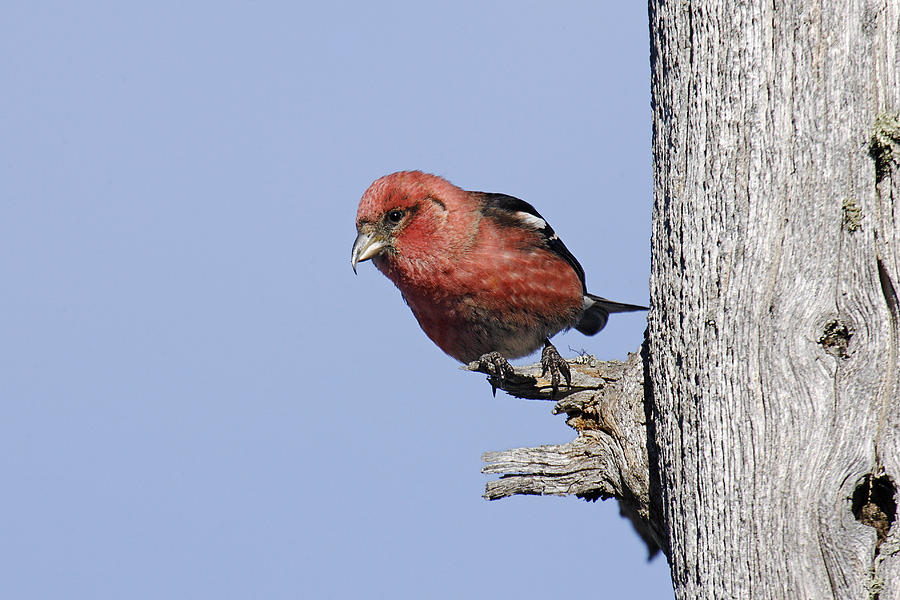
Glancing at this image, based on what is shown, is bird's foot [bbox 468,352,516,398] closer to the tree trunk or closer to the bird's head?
the bird's head

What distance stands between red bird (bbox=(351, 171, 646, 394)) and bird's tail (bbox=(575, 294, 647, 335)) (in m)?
0.54

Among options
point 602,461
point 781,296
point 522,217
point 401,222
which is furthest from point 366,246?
point 781,296

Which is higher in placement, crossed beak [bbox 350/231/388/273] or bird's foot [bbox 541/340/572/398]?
crossed beak [bbox 350/231/388/273]

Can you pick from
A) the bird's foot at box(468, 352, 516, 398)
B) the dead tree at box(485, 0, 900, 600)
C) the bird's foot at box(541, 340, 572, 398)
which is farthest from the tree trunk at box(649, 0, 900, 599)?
the bird's foot at box(468, 352, 516, 398)

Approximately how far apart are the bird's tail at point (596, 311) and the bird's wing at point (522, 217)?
22 cm

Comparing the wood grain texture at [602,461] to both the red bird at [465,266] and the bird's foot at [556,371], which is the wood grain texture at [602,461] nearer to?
the bird's foot at [556,371]

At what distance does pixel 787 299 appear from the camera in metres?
2.76

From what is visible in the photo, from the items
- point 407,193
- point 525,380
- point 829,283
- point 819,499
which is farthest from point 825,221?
point 407,193

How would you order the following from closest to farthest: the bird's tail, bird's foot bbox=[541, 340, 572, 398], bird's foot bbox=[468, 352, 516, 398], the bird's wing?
bird's foot bbox=[541, 340, 572, 398]
bird's foot bbox=[468, 352, 516, 398]
the bird's wing
the bird's tail

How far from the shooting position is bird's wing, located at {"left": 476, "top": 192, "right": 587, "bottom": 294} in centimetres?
563

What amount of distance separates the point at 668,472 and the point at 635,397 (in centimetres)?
43

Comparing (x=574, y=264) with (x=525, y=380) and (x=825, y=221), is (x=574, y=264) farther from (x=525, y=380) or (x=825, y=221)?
(x=825, y=221)

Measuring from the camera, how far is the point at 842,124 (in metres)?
2.70

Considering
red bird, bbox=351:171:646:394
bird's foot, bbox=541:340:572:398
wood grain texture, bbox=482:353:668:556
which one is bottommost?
wood grain texture, bbox=482:353:668:556
